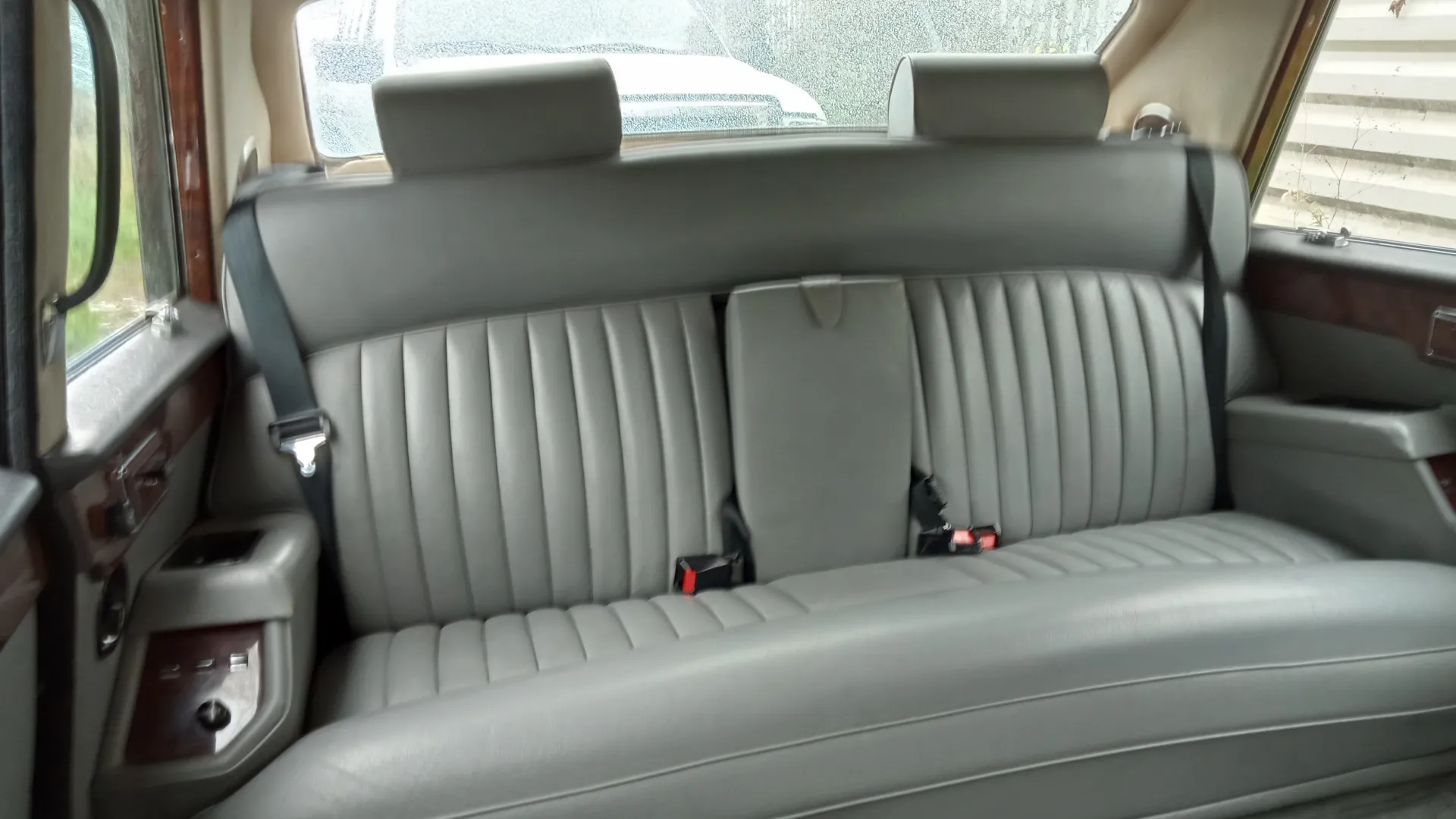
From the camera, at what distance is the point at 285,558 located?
1.62 m

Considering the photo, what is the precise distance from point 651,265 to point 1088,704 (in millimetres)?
1180

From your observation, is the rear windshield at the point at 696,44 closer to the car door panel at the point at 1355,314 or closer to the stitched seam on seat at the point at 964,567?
the car door panel at the point at 1355,314

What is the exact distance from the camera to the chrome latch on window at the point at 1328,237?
250 centimetres

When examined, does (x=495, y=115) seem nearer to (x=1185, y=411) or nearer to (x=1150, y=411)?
(x=1150, y=411)

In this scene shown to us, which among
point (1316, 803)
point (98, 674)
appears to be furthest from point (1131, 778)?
point (98, 674)

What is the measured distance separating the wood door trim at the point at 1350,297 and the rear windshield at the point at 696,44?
2.73 feet

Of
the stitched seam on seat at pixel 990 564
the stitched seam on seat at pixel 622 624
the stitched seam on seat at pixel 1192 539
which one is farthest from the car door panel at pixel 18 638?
the stitched seam on seat at pixel 1192 539

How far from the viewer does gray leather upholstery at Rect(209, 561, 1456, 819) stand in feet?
4.08

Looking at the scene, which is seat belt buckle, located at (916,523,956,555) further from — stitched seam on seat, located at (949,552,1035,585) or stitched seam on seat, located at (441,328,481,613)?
stitched seam on seat, located at (441,328,481,613)

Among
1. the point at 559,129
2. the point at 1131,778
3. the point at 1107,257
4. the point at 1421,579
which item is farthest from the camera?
the point at 1107,257

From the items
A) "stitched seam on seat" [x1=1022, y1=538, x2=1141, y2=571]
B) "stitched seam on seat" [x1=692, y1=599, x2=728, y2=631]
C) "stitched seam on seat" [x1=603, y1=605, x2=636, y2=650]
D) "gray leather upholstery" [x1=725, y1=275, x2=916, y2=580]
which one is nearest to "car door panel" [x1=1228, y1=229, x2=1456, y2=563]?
"stitched seam on seat" [x1=1022, y1=538, x2=1141, y2=571]

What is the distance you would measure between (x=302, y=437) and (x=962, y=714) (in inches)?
49.5

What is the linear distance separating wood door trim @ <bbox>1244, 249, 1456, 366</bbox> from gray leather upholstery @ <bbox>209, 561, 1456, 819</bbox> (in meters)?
0.80

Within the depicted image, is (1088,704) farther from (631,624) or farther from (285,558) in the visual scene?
(285,558)
